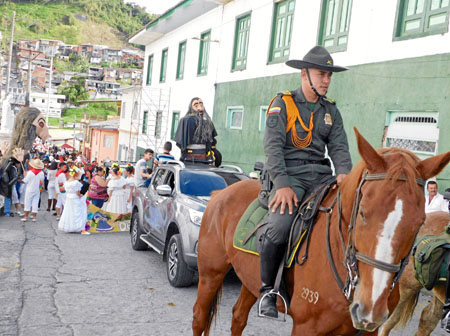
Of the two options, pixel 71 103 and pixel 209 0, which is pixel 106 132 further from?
pixel 71 103

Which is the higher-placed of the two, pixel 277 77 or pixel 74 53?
pixel 74 53

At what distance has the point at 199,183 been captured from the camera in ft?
27.8

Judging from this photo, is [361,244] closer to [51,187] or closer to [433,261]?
[433,261]

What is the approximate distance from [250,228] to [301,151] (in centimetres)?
79

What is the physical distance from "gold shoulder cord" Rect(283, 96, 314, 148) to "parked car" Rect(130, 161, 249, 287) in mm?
3737

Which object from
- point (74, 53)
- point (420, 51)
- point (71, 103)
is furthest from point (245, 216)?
point (74, 53)

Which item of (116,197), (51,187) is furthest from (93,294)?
(51,187)

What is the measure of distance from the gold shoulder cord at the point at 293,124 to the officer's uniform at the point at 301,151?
0.08ft

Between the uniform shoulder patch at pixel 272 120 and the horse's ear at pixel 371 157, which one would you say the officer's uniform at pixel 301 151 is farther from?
the horse's ear at pixel 371 157

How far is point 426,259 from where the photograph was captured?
4.51m

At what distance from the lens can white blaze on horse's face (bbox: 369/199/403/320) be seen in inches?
93.3

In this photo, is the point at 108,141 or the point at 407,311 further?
the point at 108,141

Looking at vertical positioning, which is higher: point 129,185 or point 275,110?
point 275,110

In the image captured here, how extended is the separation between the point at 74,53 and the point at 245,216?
18078 cm
